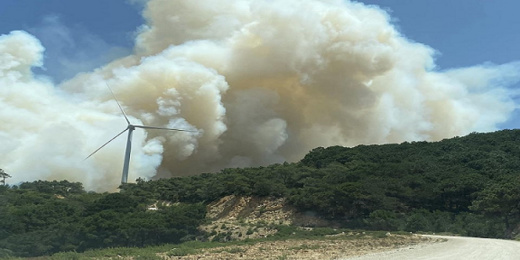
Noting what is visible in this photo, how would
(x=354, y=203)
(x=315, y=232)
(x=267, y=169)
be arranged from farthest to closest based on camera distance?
(x=267, y=169) < (x=354, y=203) < (x=315, y=232)

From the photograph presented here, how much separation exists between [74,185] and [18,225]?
210 ft

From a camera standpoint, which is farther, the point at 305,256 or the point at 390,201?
the point at 390,201

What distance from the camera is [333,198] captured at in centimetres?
7838

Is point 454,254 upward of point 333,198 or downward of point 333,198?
downward

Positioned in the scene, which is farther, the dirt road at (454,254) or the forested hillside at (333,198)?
the forested hillside at (333,198)

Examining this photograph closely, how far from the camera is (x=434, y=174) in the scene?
89.2 m

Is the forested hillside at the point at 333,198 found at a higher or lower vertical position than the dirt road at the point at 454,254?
higher

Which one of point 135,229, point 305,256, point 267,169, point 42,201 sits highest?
point 267,169

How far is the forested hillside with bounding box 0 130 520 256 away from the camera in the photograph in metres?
59.1

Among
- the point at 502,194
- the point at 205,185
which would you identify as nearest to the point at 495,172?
the point at 502,194

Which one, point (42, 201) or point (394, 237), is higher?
point (42, 201)

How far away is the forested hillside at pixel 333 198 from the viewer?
5906 centimetres

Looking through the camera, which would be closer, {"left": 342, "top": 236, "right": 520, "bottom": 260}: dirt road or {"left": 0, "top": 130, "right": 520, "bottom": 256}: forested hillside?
{"left": 342, "top": 236, "right": 520, "bottom": 260}: dirt road

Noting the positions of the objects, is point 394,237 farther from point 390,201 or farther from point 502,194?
point 390,201
